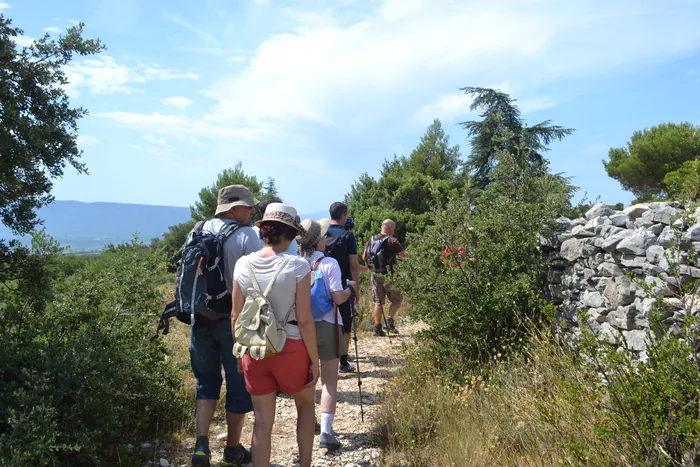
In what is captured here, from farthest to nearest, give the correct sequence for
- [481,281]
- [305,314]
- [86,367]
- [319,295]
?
[481,281] < [319,295] < [86,367] < [305,314]

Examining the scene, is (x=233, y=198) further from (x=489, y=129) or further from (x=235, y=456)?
(x=489, y=129)

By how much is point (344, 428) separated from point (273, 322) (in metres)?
2.12

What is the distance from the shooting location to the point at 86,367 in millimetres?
3262

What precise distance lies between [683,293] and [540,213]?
2097mm

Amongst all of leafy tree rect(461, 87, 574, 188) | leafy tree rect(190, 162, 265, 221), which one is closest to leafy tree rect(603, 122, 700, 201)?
leafy tree rect(461, 87, 574, 188)

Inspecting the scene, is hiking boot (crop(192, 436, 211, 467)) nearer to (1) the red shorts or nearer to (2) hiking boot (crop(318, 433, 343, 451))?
(1) the red shorts

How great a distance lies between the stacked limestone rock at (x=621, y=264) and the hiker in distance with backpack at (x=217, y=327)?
251cm

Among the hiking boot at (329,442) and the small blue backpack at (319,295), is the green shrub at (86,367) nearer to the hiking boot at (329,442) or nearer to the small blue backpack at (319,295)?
the hiking boot at (329,442)

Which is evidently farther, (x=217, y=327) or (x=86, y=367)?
(x=217, y=327)

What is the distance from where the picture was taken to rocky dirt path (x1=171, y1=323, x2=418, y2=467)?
12.7 feet

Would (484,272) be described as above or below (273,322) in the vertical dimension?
above

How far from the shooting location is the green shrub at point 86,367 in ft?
9.42

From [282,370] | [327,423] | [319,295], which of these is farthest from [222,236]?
[327,423]

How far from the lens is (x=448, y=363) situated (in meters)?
5.06
